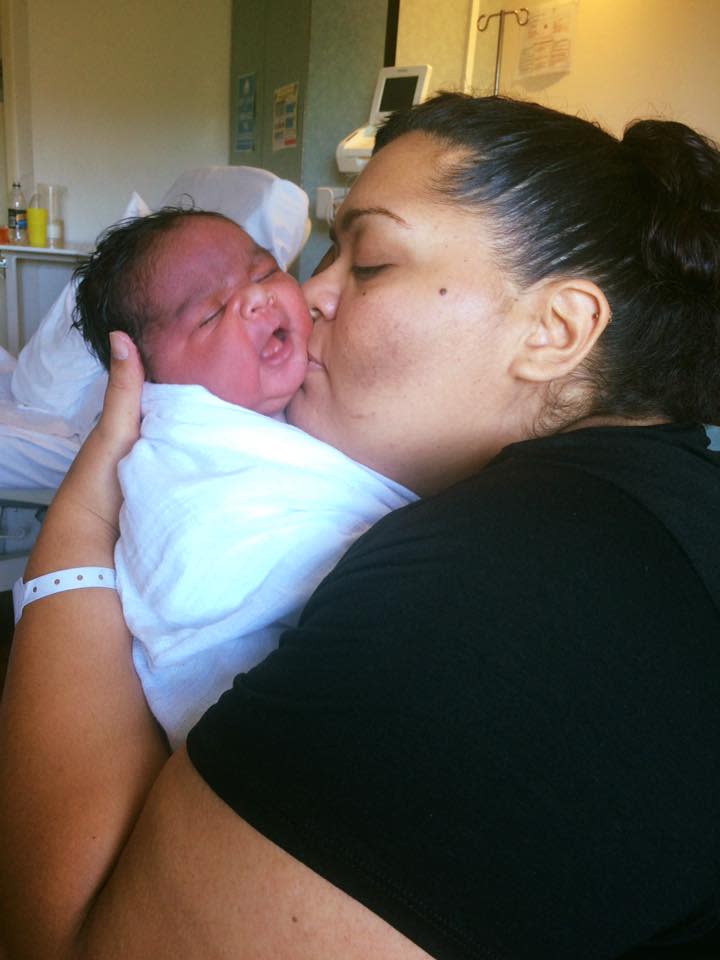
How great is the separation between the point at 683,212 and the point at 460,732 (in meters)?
0.66

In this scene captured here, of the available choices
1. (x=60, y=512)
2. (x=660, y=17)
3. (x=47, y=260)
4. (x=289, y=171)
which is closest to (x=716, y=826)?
(x=60, y=512)

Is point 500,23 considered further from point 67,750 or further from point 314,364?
point 67,750

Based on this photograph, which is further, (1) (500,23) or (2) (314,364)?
(1) (500,23)

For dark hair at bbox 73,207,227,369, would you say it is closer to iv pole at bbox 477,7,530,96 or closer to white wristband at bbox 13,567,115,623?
white wristband at bbox 13,567,115,623

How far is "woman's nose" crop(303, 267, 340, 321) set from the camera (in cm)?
93

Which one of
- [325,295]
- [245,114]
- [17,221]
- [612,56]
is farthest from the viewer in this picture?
[245,114]

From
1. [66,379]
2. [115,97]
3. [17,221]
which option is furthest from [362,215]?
[115,97]

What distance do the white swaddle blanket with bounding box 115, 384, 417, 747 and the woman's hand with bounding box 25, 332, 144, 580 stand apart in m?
0.08

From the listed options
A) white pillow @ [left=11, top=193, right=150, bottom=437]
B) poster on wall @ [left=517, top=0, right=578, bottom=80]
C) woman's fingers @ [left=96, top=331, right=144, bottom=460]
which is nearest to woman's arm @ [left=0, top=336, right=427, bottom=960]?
woman's fingers @ [left=96, top=331, right=144, bottom=460]

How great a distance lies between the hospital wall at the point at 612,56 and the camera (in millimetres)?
2949

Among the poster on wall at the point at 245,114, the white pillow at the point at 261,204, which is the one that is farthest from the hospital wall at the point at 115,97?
the white pillow at the point at 261,204

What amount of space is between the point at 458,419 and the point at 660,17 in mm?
3177

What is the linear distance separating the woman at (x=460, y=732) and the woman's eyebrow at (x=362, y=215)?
4 centimetres

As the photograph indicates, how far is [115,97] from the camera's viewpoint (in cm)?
A: 503
